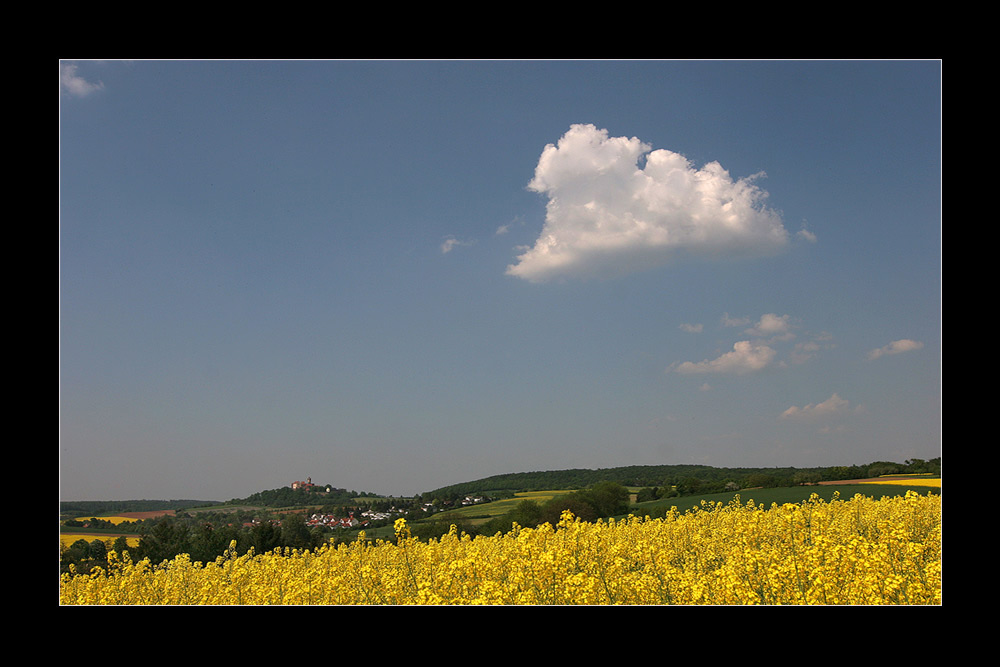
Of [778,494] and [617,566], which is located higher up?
[778,494]

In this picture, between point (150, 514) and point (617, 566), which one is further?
point (150, 514)

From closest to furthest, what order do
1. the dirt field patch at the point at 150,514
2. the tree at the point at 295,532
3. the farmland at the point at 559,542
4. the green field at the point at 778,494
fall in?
the farmland at the point at 559,542, the green field at the point at 778,494, the tree at the point at 295,532, the dirt field patch at the point at 150,514

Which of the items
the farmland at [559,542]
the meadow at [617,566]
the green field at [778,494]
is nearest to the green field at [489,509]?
the farmland at [559,542]

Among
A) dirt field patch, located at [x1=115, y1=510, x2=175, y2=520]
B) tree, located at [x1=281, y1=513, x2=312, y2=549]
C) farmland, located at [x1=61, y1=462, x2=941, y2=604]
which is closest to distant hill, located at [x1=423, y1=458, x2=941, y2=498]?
farmland, located at [x1=61, y1=462, x2=941, y2=604]

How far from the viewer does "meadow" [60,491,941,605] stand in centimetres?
491

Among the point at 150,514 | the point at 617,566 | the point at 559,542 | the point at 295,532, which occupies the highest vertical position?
the point at 559,542

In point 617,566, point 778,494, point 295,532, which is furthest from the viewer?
point 295,532

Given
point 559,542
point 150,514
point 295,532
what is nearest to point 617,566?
point 559,542

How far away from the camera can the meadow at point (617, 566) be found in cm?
491

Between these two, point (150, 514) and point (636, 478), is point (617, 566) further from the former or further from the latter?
point (150, 514)

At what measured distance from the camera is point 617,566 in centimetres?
544

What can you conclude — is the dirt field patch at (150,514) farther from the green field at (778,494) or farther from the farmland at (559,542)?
the green field at (778,494)

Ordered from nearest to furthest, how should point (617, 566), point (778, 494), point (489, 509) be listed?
point (617, 566) < point (778, 494) < point (489, 509)
